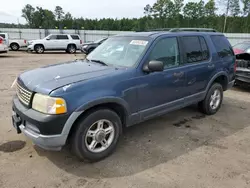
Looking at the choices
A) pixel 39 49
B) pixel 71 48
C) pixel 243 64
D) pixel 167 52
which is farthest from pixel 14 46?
pixel 167 52

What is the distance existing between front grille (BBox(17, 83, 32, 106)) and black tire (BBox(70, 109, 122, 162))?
0.74 meters

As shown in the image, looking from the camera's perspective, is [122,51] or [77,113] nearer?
[77,113]

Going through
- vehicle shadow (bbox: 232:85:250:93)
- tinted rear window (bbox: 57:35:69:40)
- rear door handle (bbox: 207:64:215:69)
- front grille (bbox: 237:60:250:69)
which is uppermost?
tinted rear window (bbox: 57:35:69:40)

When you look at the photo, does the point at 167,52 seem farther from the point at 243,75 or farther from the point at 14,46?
the point at 14,46

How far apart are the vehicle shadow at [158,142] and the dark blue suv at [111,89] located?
8.6 inches

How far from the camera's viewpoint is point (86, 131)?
307 centimetres

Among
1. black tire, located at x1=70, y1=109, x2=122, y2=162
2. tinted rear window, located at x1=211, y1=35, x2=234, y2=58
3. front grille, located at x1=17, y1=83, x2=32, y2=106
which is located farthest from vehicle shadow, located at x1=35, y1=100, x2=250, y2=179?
tinted rear window, located at x1=211, y1=35, x2=234, y2=58

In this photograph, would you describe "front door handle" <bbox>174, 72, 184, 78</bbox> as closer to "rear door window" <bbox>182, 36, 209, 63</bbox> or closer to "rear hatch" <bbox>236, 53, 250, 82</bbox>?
"rear door window" <bbox>182, 36, 209, 63</bbox>

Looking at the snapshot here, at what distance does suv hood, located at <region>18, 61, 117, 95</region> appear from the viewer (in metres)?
2.95

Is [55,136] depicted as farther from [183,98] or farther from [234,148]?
[234,148]

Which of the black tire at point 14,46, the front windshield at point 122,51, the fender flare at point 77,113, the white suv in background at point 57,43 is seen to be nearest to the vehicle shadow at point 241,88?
the front windshield at point 122,51

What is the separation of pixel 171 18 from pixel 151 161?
211 ft

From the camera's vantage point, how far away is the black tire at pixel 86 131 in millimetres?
3006

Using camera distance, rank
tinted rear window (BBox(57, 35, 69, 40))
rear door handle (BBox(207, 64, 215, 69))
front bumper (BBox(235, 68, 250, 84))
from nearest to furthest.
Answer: rear door handle (BBox(207, 64, 215, 69)), front bumper (BBox(235, 68, 250, 84)), tinted rear window (BBox(57, 35, 69, 40))
